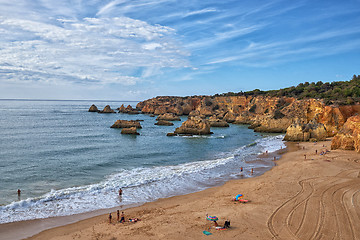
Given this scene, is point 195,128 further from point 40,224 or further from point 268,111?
point 40,224

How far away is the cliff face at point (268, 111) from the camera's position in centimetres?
4325

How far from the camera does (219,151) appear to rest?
36.2m

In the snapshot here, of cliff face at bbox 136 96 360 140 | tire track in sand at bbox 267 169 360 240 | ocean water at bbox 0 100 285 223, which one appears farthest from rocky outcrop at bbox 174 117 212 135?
tire track in sand at bbox 267 169 360 240

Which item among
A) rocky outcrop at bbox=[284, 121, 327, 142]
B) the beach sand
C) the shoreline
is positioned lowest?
the shoreline

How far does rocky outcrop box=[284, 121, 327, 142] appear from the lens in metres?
40.9

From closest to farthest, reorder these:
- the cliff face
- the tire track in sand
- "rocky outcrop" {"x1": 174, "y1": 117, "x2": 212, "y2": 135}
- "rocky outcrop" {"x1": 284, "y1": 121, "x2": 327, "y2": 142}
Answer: the tire track in sand, "rocky outcrop" {"x1": 284, "y1": 121, "x2": 327, "y2": 142}, the cliff face, "rocky outcrop" {"x1": 174, "y1": 117, "x2": 212, "y2": 135}

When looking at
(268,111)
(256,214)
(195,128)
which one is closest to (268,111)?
(268,111)

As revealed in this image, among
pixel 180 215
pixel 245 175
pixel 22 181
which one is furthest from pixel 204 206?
pixel 22 181

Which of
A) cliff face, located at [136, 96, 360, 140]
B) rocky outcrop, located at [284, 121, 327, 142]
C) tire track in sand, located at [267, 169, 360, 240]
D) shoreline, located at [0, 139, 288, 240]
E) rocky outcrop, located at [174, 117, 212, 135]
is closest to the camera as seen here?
tire track in sand, located at [267, 169, 360, 240]

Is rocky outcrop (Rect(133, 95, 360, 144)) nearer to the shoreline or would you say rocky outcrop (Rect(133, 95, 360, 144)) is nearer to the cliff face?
the cliff face

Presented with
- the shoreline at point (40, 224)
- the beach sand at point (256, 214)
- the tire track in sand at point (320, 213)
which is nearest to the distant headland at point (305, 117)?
the beach sand at point (256, 214)

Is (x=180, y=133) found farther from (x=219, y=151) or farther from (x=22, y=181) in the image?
(x=22, y=181)

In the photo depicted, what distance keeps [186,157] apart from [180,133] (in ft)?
71.3

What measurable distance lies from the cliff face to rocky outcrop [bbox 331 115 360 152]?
39.9ft
